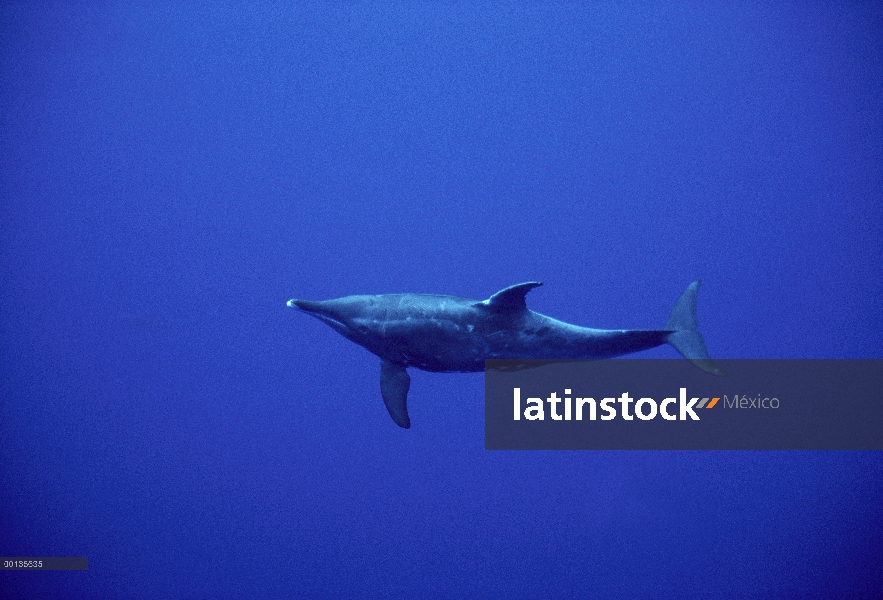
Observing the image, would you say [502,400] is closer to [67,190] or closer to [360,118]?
[360,118]

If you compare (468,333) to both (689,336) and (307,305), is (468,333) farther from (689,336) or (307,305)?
(689,336)

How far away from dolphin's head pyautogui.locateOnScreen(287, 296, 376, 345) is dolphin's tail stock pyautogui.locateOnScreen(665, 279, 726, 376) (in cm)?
372

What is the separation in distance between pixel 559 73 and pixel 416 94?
359 centimetres

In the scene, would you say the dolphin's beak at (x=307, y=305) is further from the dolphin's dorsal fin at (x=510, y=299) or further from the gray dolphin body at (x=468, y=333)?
the dolphin's dorsal fin at (x=510, y=299)

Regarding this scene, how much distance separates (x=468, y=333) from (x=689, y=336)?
2.85m

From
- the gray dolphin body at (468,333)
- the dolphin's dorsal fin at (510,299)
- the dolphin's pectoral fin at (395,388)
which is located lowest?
the dolphin's pectoral fin at (395,388)

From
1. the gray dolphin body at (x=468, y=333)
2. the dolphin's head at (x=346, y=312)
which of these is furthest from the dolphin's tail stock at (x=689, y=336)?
the dolphin's head at (x=346, y=312)

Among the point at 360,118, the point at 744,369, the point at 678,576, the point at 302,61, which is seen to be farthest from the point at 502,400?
the point at 302,61

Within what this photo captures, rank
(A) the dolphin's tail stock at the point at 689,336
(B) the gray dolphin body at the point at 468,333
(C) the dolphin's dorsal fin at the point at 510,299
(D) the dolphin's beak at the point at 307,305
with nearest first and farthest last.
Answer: (C) the dolphin's dorsal fin at the point at 510,299 → (B) the gray dolphin body at the point at 468,333 → (D) the dolphin's beak at the point at 307,305 → (A) the dolphin's tail stock at the point at 689,336

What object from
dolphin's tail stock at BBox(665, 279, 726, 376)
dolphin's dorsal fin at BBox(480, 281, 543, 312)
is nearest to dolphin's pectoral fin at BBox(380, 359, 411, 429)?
dolphin's dorsal fin at BBox(480, 281, 543, 312)

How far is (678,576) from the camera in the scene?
8.20 m

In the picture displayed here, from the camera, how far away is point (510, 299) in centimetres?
529

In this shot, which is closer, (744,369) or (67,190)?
(744,369)

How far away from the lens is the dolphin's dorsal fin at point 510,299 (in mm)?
5109
